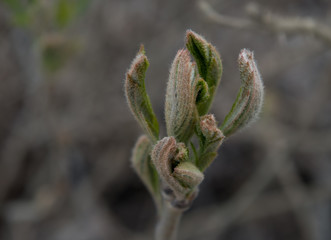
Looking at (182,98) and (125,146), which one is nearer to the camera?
(182,98)

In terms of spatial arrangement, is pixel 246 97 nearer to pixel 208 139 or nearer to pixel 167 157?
pixel 208 139

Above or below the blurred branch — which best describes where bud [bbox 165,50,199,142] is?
above

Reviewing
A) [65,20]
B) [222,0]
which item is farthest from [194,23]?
[65,20]

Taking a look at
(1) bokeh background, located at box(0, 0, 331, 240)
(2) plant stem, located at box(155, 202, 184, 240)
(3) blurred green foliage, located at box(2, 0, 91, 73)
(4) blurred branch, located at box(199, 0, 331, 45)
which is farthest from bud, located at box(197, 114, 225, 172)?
(1) bokeh background, located at box(0, 0, 331, 240)

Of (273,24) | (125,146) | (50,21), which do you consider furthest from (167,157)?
(125,146)

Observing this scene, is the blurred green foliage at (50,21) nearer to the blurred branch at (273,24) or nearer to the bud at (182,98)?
the blurred branch at (273,24)

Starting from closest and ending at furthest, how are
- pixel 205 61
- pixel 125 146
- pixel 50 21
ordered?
pixel 205 61 → pixel 50 21 → pixel 125 146

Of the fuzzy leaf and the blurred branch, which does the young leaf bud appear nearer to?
the fuzzy leaf
